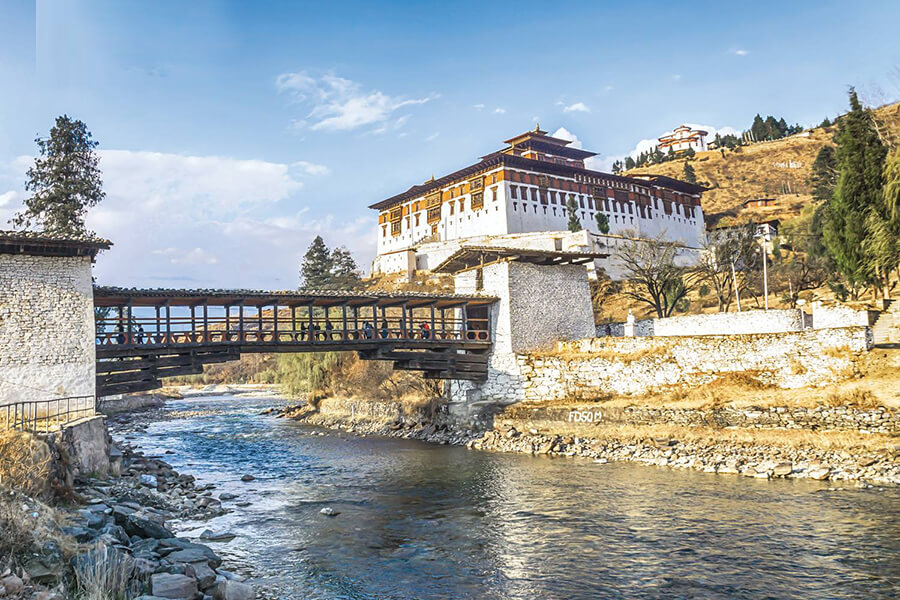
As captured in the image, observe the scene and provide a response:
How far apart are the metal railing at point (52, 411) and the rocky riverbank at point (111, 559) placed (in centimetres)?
222

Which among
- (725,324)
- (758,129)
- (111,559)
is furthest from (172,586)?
(758,129)

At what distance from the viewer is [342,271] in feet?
222

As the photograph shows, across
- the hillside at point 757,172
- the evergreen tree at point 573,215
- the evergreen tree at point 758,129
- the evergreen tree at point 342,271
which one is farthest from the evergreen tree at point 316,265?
the evergreen tree at point 758,129

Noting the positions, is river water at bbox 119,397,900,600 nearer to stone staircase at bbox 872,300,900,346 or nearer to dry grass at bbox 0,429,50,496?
dry grass at bbox 0,429,50,496

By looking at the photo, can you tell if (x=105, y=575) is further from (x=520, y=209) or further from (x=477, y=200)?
(x=477, y=200)

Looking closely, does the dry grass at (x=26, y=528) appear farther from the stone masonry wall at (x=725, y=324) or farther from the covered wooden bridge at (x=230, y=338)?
the stone masonry wall at (x=725, y=324)

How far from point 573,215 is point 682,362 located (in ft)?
118

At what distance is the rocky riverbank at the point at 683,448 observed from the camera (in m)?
18.1

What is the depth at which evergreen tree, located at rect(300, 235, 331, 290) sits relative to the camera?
6758 centimetres

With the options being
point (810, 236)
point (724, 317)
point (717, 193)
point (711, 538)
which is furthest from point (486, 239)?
point (717, 193)

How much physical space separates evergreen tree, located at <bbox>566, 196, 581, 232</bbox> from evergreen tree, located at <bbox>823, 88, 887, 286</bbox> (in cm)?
2952

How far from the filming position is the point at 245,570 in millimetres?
12125

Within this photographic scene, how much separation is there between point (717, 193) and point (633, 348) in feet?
272

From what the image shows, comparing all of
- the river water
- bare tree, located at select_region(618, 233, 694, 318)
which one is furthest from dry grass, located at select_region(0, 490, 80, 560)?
bare tree, located at select_region(618, 233, 694, 318)
